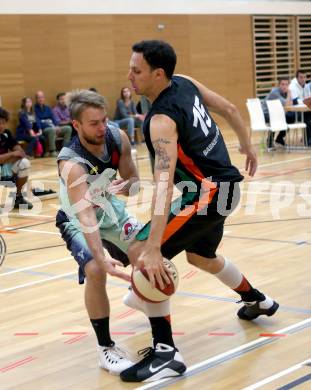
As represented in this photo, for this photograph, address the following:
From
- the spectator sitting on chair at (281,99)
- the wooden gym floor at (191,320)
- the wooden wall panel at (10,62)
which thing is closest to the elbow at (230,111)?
the wooden gym floor at (191,320)

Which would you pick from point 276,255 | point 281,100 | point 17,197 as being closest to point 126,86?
point 281,100

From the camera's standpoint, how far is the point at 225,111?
4344mm

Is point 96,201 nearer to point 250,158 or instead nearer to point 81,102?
point 81,102

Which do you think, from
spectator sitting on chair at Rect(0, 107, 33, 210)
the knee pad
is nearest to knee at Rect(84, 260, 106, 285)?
spectator sitting on chair at Rect(0, 107, 33, 210)

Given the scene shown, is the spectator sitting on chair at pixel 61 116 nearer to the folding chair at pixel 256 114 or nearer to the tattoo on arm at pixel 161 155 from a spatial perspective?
the folding chair at pixel 256 114

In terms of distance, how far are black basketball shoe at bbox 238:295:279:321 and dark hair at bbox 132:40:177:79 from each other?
5.40 ft

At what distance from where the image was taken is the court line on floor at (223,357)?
12.8 ft

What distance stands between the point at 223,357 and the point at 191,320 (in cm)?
76

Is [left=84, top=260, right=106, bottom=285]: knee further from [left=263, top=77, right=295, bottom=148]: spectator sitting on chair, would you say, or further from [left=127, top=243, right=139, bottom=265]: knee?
[left=263, top=77, right=295, bottom=148]: spectator sitting on chair

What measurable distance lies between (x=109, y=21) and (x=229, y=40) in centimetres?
415

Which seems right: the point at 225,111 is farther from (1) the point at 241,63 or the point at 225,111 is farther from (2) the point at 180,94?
(1) the point at 241,63

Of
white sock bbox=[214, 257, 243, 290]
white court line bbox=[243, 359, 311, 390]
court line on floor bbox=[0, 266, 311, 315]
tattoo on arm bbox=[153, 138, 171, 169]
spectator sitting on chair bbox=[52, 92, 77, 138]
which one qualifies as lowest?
court line on floor bbox=[0, 266, 311, 315]

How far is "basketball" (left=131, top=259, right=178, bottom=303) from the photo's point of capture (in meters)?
3.91
